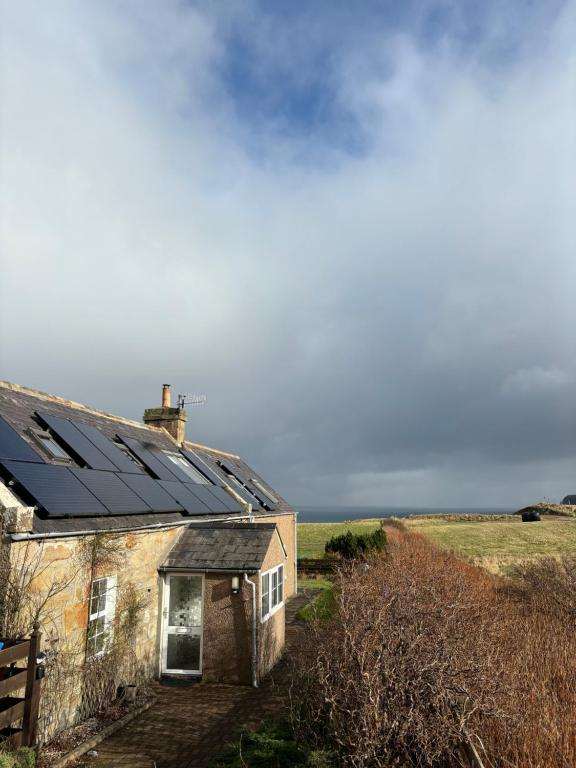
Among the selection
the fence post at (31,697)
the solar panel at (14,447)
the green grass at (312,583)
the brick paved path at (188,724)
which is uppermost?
the solar panel at (14,447)

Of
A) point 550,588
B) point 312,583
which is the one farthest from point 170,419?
point 550,588

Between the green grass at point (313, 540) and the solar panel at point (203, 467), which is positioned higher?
the solar panel at point (203, 467)

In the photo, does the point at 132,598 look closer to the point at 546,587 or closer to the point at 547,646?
the point at 547,646

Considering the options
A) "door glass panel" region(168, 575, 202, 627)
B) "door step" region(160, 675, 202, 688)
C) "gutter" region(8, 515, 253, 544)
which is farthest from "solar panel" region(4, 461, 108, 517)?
"door step" region(160, 675, 202, 688)

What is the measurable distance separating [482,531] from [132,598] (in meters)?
50.0

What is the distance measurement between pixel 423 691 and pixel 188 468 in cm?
1375

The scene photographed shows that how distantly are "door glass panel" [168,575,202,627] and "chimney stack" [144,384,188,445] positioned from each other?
9.33 m

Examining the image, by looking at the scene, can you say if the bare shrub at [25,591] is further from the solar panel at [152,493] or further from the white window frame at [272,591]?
the white window frame at [272,591]

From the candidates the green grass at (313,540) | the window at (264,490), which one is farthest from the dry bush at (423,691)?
the green grass at (313,540)

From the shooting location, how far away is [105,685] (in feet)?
33.0

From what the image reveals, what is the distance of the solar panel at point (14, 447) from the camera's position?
1009cm

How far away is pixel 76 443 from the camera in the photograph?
42.8 ft

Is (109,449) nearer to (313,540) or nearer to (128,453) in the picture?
(128,453)

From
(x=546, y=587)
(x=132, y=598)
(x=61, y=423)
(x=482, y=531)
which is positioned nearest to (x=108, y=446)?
(x=61, y=423)
